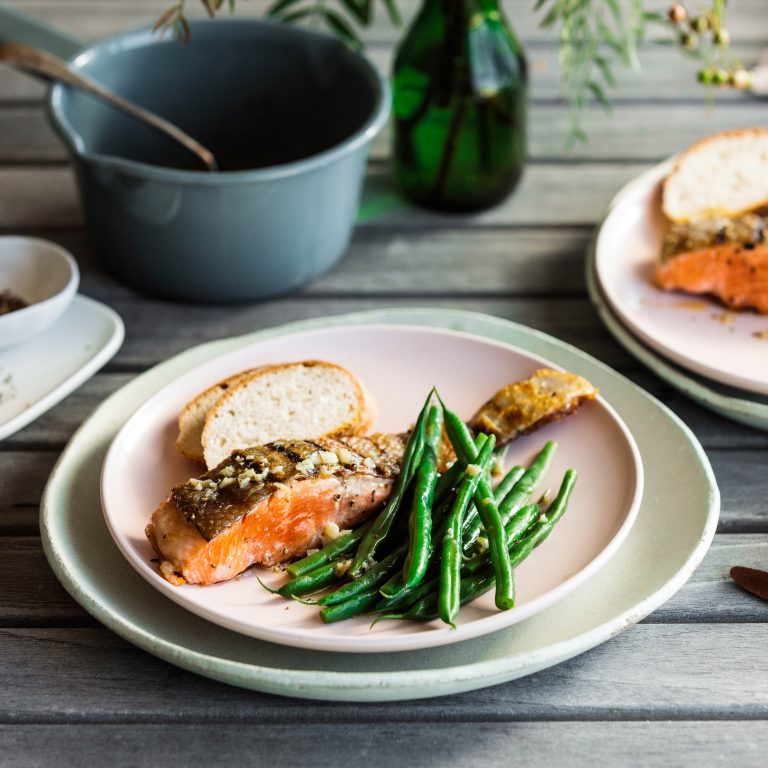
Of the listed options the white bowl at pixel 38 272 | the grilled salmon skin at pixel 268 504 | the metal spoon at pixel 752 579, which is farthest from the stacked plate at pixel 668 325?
the white bowl at pixel 38 272

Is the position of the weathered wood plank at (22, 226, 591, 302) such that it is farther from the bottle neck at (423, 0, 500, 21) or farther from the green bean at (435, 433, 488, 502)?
the green bean at (435, 433, 488, 502)

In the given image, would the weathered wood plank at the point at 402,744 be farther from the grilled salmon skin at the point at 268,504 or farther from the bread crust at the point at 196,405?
the bread crust at the point at 196,405

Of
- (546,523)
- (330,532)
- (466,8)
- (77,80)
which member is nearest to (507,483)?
(546,523)

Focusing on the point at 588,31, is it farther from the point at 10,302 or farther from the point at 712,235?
the point at 10,302

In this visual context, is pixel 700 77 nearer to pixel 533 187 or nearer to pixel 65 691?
pixel 533 187

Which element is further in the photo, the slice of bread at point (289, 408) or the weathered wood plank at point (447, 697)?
the slice of bread at point (289, 408)

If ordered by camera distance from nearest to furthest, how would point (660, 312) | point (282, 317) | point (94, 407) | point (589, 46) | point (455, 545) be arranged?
point (455, 545) < point (94, 407) < point (660, 312) < point (282, 317) < point (589, 46)

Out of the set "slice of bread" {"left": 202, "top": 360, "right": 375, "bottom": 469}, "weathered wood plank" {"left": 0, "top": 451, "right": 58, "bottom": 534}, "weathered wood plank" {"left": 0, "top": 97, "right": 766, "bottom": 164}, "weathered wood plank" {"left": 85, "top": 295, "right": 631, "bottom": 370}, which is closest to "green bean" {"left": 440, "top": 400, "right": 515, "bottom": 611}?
"slice of bread" {"left": 202, "top": 360, "right": 375, "bottom": 469}
